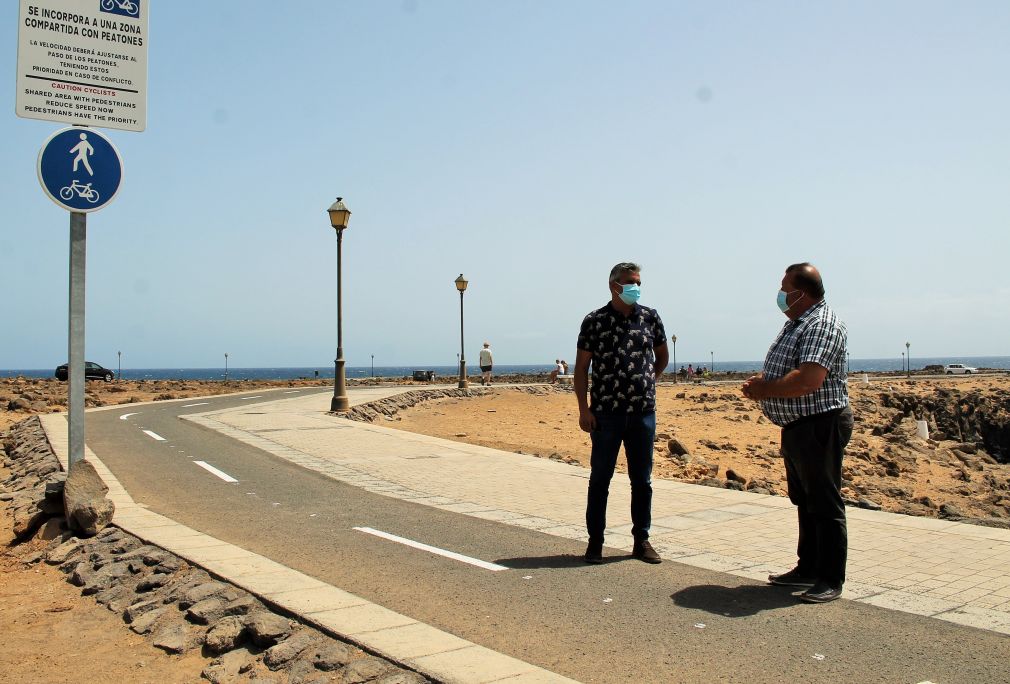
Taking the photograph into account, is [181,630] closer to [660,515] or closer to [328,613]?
[328,613]

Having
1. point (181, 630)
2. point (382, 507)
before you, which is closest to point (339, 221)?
point (382, 507)

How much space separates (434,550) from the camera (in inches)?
268

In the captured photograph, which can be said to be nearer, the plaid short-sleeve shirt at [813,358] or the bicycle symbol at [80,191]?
the plaid short-sleeve shirt at [813,358]

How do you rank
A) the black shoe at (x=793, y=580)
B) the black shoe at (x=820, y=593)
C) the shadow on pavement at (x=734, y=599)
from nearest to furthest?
the shadow on pavement at (x=734, y=599), the black shoe at (x=820, y=593), the black shoe at (x=793, y=580)

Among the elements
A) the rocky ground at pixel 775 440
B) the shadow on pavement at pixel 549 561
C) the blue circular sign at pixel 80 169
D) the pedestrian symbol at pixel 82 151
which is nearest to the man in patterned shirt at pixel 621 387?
the shadow on pavement at pixel 549 561

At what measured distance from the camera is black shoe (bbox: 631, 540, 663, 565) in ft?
20.6

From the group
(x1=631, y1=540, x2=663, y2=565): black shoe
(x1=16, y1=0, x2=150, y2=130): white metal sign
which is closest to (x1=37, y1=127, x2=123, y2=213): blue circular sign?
(x1=16, y1=0, x2=150, y2=130): white metal sign

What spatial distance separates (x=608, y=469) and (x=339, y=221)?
1745cm

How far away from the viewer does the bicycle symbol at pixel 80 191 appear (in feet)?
23.4

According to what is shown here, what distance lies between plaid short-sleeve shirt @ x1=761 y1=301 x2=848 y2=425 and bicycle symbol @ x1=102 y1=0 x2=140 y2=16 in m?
6.15

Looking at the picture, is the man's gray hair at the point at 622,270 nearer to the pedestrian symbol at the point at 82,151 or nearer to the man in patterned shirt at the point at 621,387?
the man in patterned shirt at the point at 621,387

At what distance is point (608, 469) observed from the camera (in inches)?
249

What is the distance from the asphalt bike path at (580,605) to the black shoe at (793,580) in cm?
12

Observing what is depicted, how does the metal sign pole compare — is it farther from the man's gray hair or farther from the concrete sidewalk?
the man's gray hair
